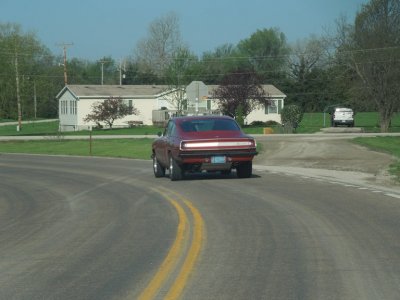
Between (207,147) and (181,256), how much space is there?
9.81m

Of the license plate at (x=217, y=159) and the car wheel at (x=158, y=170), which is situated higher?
the license plate at (x=217, y=159)

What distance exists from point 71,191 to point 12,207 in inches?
126

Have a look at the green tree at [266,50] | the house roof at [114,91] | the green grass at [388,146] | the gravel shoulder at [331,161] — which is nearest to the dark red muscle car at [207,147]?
the gravel shoulder at [331,161]

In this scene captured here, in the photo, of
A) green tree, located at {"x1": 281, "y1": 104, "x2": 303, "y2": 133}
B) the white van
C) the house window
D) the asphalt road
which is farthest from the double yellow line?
the house window

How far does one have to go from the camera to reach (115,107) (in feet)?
216

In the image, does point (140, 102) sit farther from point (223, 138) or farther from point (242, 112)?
point (223, 138)

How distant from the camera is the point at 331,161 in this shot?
25.9 metres

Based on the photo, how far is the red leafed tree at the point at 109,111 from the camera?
216 feet

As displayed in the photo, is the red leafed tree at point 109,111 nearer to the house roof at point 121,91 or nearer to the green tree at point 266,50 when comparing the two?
the house roof at point 121,91

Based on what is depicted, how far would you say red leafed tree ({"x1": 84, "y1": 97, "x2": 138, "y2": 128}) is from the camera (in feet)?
216

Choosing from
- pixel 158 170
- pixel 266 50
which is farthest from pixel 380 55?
pixel 266 50

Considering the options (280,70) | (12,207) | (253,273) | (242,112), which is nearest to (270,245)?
(253,273)

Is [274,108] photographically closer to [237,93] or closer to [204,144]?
[237,93]

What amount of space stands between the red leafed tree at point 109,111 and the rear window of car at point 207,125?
46.2m
